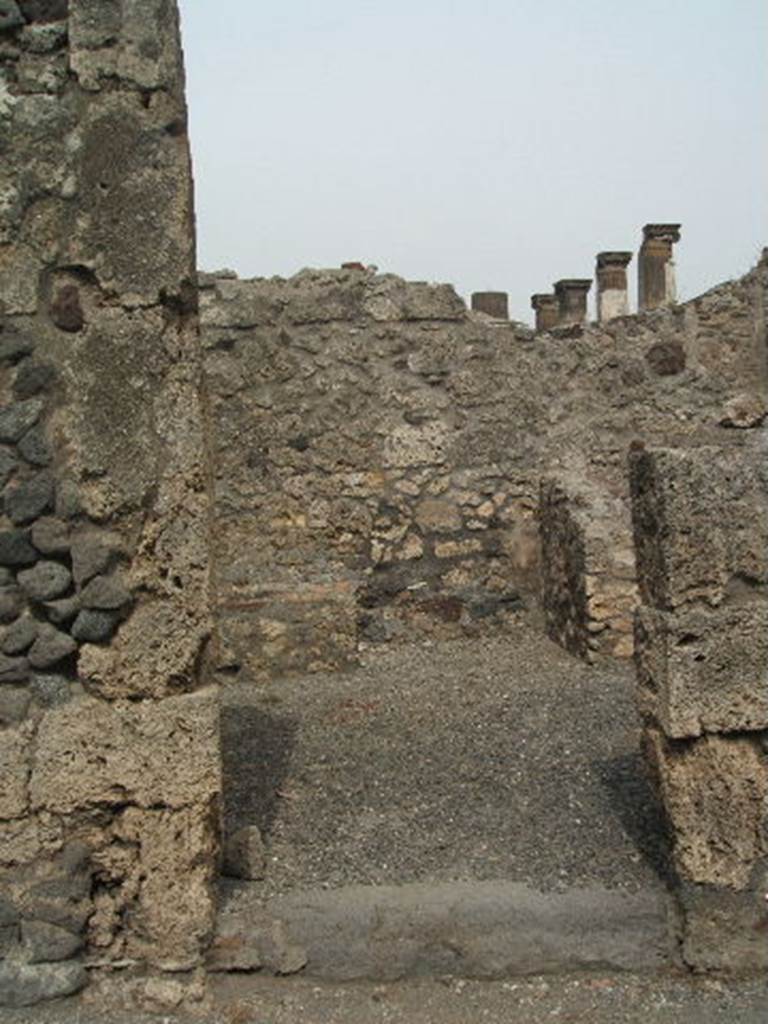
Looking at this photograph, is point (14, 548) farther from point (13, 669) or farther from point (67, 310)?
point (67, 310)

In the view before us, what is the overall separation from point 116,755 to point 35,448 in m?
0.99

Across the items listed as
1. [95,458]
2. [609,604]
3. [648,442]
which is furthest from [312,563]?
[95,458]

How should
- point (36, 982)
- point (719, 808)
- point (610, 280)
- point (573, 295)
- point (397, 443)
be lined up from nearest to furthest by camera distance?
1. point (36, 982)
2. point (719, 808)
3. point (397, 443)
4. point (610, 280)
5. point (573, 295)

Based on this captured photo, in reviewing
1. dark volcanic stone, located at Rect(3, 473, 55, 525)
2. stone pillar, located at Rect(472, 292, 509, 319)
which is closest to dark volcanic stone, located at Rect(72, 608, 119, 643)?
dark volcanic stone, located at Rect(3, 473, 55, 525)

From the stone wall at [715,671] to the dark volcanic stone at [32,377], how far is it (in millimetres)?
2030

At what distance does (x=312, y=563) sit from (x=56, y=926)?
174 inches

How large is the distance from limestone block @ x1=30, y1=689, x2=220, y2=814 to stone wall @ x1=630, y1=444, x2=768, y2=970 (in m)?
1.61

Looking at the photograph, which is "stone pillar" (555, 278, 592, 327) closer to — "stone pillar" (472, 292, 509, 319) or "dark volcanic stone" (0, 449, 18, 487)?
"stone pillar" (472, 292, 509, 319)

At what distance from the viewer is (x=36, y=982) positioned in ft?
9.86

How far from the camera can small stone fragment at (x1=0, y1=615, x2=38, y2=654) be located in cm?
306

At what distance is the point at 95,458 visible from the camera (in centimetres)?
305

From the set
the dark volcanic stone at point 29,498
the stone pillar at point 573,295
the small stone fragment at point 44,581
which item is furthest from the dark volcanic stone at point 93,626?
the stone pillar at point 573,295

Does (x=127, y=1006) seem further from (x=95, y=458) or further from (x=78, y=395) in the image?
(x=78, y=395)

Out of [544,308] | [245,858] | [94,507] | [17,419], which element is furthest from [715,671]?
[544,308]
